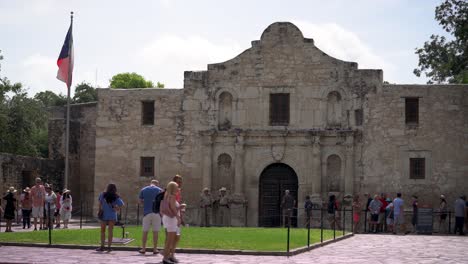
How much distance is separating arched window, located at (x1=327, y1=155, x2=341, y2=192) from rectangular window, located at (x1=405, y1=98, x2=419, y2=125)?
3.18 m

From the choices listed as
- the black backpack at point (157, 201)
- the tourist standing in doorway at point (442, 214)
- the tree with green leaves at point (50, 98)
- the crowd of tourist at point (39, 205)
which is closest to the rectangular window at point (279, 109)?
the tourist standing in doorway at point (442, 214)

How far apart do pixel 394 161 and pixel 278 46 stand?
260 inches

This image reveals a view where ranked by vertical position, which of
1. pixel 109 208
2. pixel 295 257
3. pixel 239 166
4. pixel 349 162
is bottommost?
pixel 295 257

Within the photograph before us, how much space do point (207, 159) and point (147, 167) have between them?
2744mm

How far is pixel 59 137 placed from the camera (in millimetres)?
40906

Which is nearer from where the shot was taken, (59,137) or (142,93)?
(142,93)

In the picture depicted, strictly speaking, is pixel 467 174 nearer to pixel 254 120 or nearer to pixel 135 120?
pixel 254 120

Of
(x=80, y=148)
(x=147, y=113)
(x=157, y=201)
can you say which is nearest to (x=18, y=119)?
(x=80, y=148)

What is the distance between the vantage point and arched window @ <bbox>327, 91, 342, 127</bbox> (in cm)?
3200

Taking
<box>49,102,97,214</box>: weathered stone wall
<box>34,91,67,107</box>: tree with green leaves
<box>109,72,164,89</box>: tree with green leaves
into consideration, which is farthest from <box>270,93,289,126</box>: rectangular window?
<box>34,91,67,107</box>: tree with green leaves

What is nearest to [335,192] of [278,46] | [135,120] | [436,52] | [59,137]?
[278,46]

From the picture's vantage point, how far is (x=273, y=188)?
3247 centimetres

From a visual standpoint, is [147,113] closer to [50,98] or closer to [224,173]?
[224,173]

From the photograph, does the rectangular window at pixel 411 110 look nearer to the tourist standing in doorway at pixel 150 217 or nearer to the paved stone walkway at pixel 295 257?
the paved stone walkway at pixel 295 257
